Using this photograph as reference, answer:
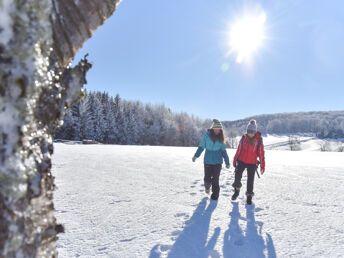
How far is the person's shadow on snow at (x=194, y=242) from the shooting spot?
2.01 metres

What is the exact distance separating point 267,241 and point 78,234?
213 cm

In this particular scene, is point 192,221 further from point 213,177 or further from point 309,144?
point 309,144

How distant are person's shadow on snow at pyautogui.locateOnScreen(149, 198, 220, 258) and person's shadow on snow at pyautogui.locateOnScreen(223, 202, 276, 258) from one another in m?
0.14

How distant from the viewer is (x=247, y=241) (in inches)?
89.1

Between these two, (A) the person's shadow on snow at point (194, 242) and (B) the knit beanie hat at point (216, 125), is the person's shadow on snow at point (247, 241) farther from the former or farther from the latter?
(B) the knit beanie hat at point (216, 125)

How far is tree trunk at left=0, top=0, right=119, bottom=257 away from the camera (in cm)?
65

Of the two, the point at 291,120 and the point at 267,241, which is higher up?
the point at 291,120

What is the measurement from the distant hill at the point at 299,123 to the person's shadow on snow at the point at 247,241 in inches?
4102

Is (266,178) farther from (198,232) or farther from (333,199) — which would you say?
(198,232)

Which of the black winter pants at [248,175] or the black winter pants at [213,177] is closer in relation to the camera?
the black winter pants at [248,175]

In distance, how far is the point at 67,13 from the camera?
2.65 ft

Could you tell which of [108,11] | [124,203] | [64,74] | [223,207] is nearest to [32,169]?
[64,74]

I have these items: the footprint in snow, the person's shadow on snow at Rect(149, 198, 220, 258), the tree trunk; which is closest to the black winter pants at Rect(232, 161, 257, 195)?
the person's shadow on snow at Rect(149, 198, 220, 258)

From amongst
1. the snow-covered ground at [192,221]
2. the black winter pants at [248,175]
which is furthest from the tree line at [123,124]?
the black winter pants at [248,175]
